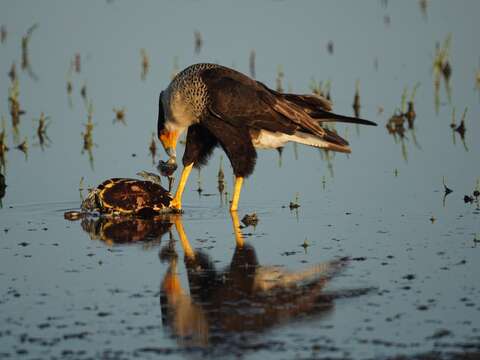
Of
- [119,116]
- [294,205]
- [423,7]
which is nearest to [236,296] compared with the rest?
[294,205]

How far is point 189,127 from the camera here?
1073 centimetres

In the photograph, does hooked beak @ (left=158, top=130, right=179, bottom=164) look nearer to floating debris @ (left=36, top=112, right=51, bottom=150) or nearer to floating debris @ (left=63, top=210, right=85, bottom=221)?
floating debris @ (left=63, top=210, right=85, bottom=221)

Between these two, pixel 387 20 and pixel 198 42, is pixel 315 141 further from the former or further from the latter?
pixel 387 20

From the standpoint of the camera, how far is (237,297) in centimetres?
697

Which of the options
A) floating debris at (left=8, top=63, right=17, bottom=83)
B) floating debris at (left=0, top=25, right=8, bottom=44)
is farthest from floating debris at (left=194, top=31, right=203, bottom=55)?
floating debris at (left=0, top=25, right=8, bottom=44)

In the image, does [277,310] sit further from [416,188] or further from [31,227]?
[416,188]

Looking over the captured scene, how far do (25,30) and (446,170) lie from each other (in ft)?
34.7

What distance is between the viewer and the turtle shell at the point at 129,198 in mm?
9883

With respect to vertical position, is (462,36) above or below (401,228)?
above

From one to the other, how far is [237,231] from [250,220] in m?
0.34

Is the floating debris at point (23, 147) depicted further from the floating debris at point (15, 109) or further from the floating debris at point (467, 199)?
the floating debris at point (467, 199)

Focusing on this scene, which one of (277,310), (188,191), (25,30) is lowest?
(277,310)

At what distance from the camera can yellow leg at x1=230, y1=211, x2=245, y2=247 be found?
8.72 metres

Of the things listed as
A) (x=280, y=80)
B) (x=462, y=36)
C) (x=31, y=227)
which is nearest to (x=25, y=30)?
(x=280, y=80)
